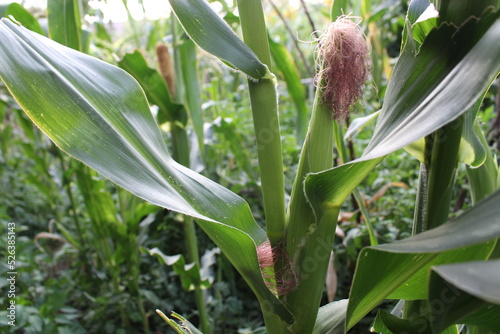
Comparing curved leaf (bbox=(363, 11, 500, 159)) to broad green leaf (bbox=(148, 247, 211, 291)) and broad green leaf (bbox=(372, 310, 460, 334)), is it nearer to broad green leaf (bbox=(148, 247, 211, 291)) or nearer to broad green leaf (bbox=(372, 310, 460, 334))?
broad green leaf (bbox=(372, 310, 460, 334))

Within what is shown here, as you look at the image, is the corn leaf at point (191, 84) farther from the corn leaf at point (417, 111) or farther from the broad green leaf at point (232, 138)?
the corn leaf at point (417, 111)

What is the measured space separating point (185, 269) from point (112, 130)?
70 cm

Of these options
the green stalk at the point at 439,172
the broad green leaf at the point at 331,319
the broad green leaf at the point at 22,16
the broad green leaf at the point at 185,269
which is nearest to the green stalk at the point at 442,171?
the green stalk at the point at 439,172

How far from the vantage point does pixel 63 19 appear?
84 centimetres

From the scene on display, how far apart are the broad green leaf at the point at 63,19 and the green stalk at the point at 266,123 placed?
556mm

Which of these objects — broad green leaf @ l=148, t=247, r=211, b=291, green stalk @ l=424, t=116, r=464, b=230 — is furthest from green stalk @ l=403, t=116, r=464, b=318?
broad green leaf @ l=148, t=247, r=211, b=291

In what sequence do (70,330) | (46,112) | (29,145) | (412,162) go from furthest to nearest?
(29,145) < (412,162) < (70,330) < (46,112)

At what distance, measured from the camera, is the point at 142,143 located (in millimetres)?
440

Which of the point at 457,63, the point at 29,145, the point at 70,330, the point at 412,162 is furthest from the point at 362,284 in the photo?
the point at 29,145

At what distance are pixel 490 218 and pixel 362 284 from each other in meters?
0.15

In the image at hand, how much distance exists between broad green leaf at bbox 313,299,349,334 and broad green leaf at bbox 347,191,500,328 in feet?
0.12

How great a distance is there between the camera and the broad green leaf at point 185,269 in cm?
100

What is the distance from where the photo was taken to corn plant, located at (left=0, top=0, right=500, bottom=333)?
0.32 meters

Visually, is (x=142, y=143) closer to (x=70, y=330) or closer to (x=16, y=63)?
(x=16, y=63)
